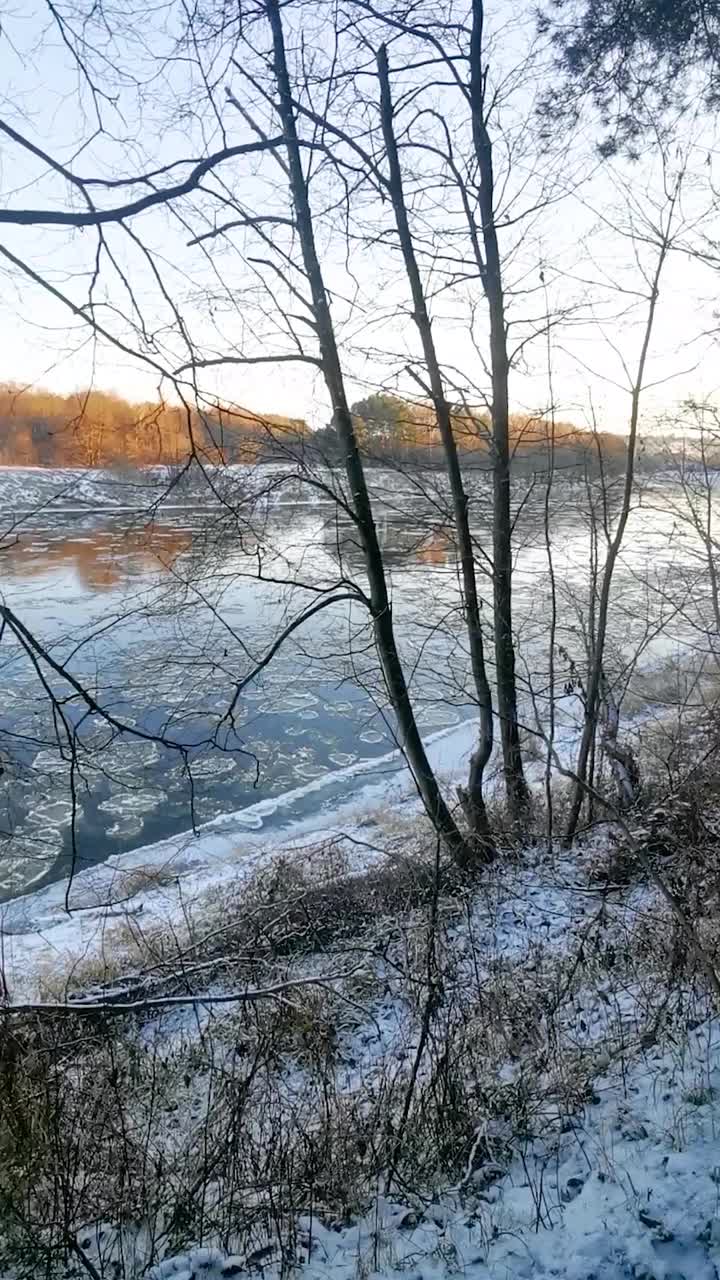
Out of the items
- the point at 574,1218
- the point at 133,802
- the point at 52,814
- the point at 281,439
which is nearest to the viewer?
the point at 574,1218

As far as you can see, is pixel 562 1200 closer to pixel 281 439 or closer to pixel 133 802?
pixel 281 439

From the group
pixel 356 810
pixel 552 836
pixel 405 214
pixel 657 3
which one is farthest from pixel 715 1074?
pixel 356 810

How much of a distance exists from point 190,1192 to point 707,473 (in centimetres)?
908

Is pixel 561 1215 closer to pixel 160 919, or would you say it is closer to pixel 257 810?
pixel 160 919

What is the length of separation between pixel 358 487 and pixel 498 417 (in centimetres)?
185

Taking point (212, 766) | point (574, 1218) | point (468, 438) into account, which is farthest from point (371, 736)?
point (574, 1218)

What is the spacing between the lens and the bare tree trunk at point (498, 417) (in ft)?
24.1

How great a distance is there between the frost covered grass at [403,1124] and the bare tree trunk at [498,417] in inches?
113

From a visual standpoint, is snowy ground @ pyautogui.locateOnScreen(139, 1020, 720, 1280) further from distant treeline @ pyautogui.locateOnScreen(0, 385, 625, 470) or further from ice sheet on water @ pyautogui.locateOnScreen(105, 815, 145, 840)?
ice sheet on water @ pyautogui.locateOnScreen(105, 815, 145, 840)

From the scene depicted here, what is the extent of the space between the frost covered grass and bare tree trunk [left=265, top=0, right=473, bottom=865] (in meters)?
1.88

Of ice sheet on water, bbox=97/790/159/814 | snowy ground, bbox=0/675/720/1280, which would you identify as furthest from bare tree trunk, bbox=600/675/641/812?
ice sheet on water, bbox=97/790/159/814

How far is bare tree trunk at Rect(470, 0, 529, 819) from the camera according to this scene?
7.34 m

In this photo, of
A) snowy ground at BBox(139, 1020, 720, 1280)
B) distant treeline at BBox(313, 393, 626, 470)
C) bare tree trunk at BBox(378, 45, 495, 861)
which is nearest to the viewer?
snowy ground at BBox(139, 1020, 720, 1280)

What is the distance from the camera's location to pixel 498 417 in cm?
784
